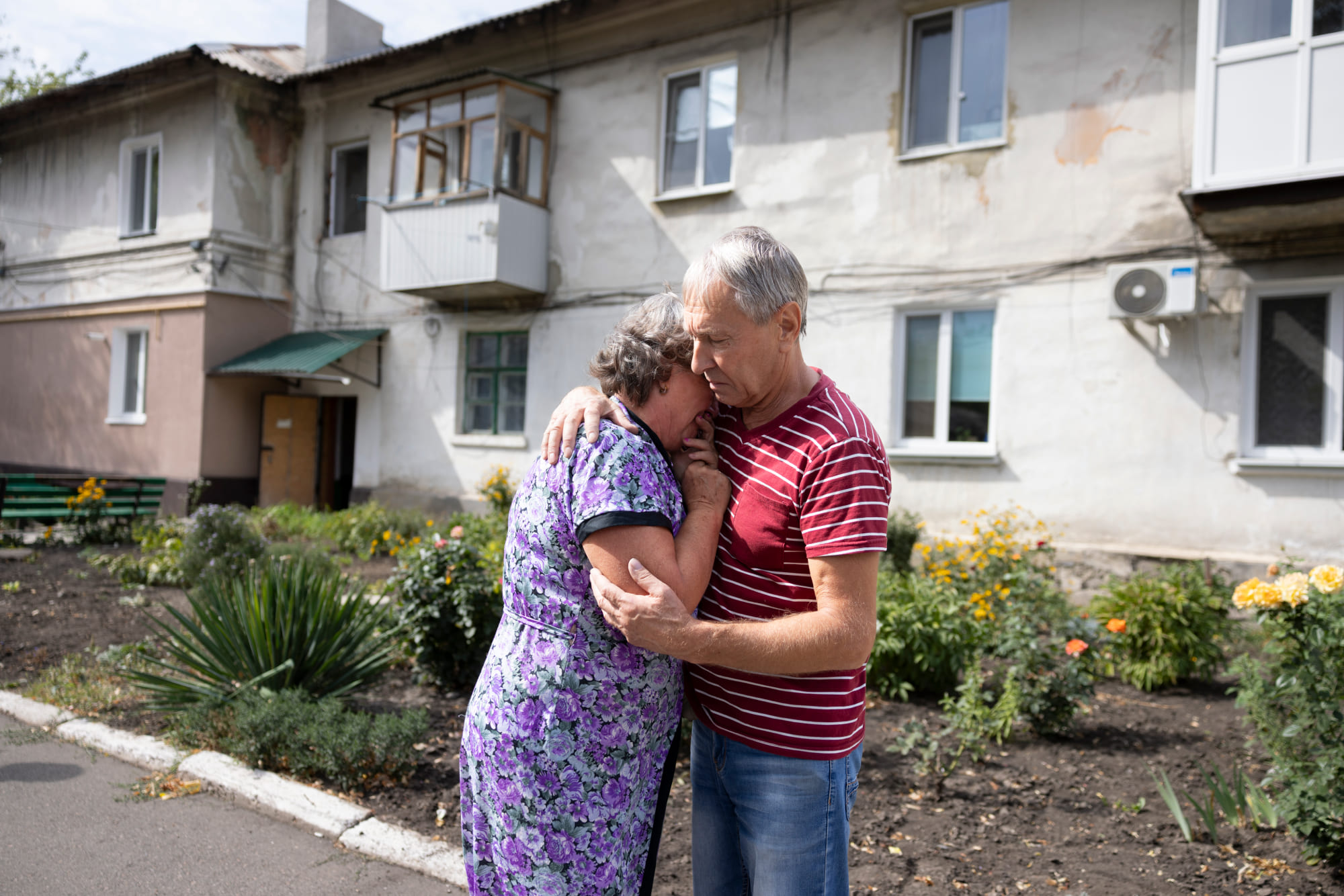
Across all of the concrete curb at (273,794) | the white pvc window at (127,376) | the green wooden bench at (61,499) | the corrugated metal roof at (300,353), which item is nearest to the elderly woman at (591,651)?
the concrete curb at (273,794)

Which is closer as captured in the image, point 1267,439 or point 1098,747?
point 1098,747

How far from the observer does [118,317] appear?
15156 millimetres

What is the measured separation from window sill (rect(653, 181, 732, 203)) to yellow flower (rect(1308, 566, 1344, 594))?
814 centimetres

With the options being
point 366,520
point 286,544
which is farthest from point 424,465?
point 286,544

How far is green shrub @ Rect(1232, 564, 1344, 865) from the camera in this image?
2.88 m

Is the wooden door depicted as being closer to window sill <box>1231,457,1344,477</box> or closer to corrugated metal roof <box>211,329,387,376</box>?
corrugated metal roof <box>211,329,387,376</box>

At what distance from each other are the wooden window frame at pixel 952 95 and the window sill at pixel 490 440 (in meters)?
6.21

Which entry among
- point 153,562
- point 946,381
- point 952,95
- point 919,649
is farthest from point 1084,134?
point 153,562

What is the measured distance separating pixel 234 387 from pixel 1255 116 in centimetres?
1411

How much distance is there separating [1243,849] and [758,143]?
8.81 metres

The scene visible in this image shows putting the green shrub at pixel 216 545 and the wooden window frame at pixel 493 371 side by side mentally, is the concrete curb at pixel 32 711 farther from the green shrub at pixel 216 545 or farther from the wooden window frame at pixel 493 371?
the wooden window frame at pixel 493 371

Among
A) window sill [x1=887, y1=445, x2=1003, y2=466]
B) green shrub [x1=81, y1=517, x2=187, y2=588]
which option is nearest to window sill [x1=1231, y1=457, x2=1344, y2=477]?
window sill [x1=887, y1=445, x2=1003, y2=466]

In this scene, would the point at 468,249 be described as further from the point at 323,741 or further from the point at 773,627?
the point at 773,627

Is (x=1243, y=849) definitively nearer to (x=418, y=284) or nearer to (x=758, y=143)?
(x=758, y=143)
